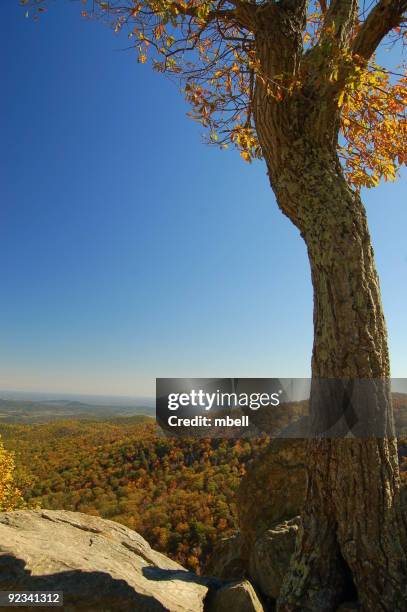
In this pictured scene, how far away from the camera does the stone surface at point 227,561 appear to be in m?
5.45

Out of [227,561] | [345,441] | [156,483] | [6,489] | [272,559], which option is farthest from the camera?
[156,483]

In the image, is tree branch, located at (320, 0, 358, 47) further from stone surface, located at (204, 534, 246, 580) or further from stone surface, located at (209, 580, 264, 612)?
stone surface, located at (204, 534, 246, 580)

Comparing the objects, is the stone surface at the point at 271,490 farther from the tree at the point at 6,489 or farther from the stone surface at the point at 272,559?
the tree at the point at 6,489

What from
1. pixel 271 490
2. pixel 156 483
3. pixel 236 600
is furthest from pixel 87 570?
pixel 156 483

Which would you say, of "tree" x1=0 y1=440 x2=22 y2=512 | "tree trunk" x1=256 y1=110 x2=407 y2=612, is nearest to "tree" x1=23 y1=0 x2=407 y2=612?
"tree trunk" x1=256 y1=110 x2=407 y2=612

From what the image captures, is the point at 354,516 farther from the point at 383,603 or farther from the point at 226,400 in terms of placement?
the point at 226,400

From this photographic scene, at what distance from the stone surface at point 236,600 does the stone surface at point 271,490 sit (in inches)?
61.7

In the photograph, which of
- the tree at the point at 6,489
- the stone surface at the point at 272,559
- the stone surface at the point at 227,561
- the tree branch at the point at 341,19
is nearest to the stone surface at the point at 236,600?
the stone surface at the point at 272,559

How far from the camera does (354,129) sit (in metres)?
6.10

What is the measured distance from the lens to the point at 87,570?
341cm

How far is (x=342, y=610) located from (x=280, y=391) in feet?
10.8

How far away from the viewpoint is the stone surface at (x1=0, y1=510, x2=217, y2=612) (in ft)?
10.5

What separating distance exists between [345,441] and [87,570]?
262 centimetres

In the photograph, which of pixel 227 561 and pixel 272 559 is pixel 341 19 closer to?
pixel 272 559
